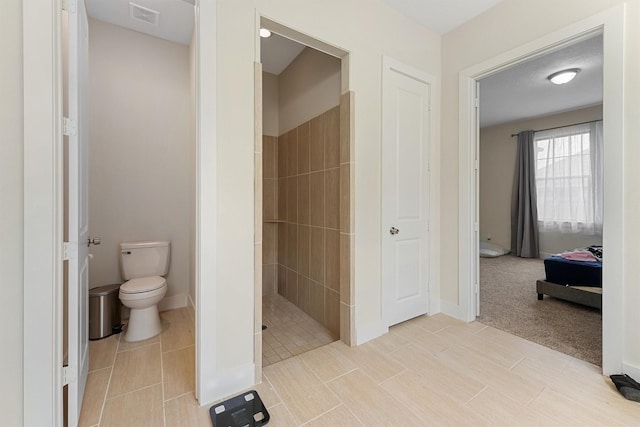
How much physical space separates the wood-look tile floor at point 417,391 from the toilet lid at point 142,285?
45 centimetres

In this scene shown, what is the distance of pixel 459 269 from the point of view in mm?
2570

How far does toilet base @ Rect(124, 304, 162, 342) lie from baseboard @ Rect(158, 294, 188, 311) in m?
0.56

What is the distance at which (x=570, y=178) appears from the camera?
5.04 metres

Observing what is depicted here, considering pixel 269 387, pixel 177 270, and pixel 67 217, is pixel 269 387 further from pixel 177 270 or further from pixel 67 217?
pixel 177 270

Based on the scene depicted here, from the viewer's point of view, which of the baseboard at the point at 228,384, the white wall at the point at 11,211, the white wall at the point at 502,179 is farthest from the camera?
the white wall at the point at 502,179

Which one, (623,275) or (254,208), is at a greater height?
(254,208)

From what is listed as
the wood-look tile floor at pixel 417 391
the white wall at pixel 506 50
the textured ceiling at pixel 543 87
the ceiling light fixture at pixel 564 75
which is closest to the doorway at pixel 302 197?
the wood-look tile floor at pixel 417 391

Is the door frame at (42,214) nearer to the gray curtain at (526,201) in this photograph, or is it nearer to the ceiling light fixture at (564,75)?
the ceiling light fixture at (564,75)

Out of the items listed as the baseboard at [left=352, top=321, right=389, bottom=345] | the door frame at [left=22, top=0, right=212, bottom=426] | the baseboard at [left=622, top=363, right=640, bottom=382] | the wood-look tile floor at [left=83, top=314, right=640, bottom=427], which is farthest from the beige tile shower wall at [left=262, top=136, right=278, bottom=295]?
the baseboard at [left=622, top=363, right=640, bottom=382]

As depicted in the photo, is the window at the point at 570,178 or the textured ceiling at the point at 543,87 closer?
the textured ceiling at the point at 543,87

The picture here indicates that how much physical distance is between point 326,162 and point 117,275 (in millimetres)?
2354

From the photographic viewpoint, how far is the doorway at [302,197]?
2.12m

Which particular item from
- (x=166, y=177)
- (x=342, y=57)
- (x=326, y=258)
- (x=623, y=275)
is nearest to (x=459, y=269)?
(x=623, y=275)

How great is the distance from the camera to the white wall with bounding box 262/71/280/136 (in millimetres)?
3393
